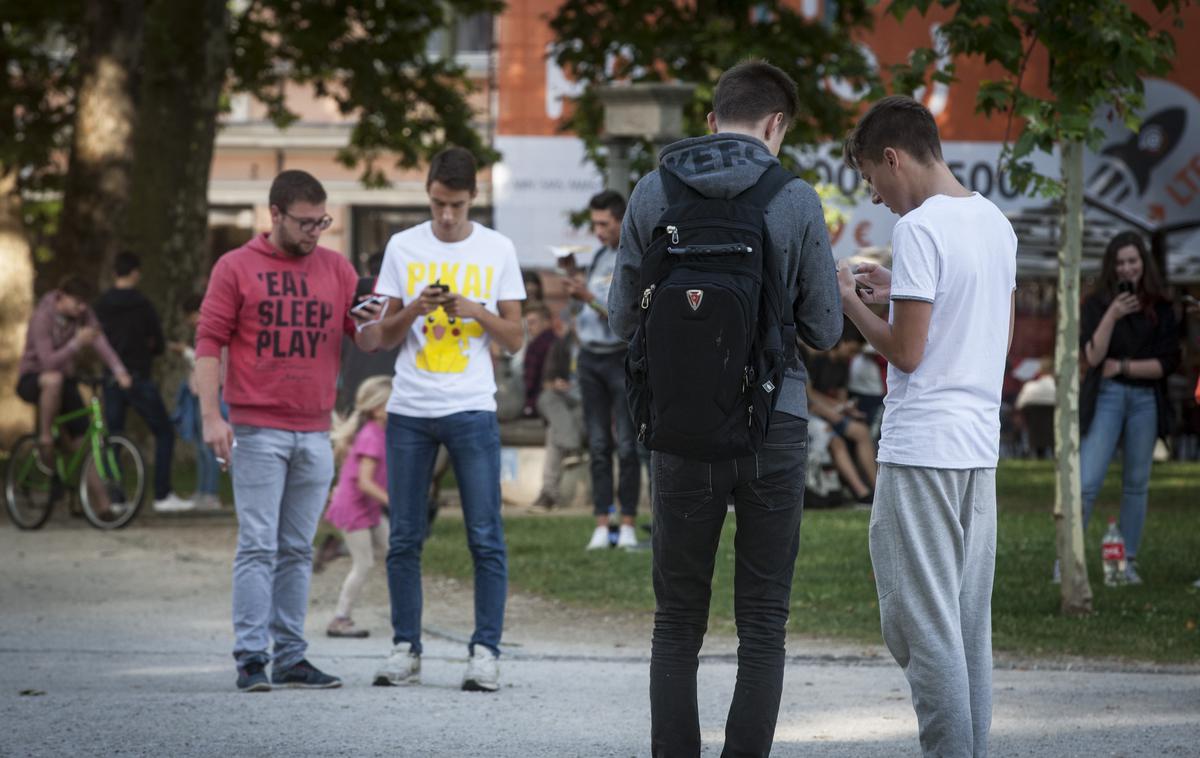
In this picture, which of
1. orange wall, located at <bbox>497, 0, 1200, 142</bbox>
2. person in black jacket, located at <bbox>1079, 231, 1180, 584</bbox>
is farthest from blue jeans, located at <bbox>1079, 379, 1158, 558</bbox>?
orange wall, located at <bbox>497, 0, 1200, 142</bbox>

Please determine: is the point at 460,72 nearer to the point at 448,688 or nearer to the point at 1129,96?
the point at 1129,96

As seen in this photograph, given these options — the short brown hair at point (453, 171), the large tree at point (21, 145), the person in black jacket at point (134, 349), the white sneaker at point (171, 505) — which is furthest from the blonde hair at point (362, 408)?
the large tree at point (21, 145)

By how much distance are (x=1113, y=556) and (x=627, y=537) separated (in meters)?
3.32

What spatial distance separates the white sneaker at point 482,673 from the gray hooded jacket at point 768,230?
98.6 inches

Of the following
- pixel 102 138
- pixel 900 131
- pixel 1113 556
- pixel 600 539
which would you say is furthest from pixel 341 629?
pixel 102 138

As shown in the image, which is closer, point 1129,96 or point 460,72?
point 1129,96

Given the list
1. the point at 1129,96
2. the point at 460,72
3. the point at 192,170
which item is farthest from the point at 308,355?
the point at 460,72

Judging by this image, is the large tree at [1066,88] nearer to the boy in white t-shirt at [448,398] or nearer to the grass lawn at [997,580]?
the grass lawn at [997,580]

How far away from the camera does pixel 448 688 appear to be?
7219 millimetres

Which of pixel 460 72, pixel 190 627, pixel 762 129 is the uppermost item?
pixel 460 72

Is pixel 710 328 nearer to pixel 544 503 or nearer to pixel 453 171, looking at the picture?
pixel 453 171

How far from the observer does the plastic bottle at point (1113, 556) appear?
33.6 ft

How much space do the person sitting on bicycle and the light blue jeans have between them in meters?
7.90

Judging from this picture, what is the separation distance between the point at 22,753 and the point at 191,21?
53.6 feet
